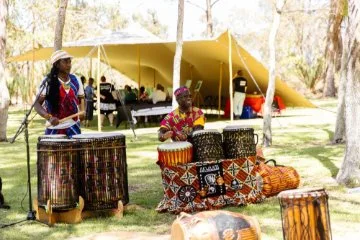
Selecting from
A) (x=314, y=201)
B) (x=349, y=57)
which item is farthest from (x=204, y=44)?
(x=314, y=201)

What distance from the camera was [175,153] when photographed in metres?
6.48

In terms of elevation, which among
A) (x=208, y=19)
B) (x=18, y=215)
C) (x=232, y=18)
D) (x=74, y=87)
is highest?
(x=232, y=18)

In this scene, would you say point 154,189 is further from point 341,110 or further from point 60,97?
point 341,110

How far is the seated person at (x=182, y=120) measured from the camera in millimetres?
6832

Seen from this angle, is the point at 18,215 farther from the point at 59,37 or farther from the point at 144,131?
the point at 144,131

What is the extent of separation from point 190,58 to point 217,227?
1646 cm

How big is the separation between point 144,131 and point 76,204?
1048 centimetres

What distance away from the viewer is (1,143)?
14531mm

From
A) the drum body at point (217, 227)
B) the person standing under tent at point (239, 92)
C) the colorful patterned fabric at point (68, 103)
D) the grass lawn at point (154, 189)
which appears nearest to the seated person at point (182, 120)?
the grass lawn at point (154, 189)

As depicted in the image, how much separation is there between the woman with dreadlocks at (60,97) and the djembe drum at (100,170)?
0.32m

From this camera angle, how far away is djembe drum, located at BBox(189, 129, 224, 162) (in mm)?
6570

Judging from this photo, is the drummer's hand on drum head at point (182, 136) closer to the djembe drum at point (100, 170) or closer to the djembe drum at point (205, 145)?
the djembe drum at point (205, 145)

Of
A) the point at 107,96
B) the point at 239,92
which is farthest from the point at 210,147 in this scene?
the point at 239,92

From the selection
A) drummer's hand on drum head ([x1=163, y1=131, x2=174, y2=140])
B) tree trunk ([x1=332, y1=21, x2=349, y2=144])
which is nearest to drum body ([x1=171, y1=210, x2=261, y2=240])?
drummer's hand on drum head ([x1=163, y1=131, x2=174, y2=140])
